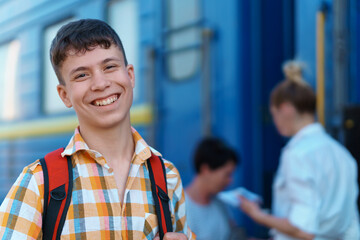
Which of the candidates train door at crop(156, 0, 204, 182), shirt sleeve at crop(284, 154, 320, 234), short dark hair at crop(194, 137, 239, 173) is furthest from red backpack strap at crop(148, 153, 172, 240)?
train door at crop(156, 0, 204, 182)

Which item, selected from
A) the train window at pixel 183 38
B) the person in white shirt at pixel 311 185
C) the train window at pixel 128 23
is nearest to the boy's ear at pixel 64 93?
the person in white shirt at pixel 311 185

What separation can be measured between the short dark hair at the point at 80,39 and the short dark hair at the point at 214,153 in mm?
1501

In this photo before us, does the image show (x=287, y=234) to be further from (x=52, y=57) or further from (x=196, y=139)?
(x=52, y=57)

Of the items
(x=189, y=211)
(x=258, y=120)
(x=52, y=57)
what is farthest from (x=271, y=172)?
(x=52, y=57)

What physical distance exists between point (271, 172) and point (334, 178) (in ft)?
2.61

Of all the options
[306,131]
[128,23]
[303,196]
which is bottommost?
[303,196]

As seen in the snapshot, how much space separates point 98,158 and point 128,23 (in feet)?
6.30

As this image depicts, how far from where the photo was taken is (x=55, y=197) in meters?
0.96

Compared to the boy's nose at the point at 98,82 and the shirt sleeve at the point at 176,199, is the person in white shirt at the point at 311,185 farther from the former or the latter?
the boy's nose at the point at 98,82

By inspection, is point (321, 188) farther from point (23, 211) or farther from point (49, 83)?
point (49, 83)

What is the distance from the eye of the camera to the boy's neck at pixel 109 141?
109 cm

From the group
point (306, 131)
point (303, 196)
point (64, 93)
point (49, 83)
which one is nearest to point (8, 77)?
point (49, 83)

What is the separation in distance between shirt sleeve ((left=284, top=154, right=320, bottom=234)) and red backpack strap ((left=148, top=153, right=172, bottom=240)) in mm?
1042

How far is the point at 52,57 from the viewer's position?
109 centimetres
